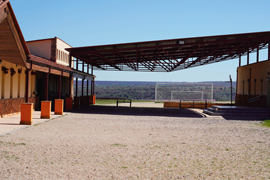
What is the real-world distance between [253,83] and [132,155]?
18172 millimetres

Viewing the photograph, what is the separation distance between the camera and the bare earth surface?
592 cm

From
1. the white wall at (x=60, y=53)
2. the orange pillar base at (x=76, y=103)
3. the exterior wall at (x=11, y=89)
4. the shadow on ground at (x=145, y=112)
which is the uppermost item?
the white wall at (x=60, y=53)

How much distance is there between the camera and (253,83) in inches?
910

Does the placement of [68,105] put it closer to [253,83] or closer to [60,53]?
[60,53]

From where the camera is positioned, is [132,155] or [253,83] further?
[253,83]

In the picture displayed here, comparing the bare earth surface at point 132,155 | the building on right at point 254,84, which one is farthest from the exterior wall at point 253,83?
the bare earth surface at point 132,155

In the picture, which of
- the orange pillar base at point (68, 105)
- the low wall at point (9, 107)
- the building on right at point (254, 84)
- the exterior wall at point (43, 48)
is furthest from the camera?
the exterior wall at point (43, 48)

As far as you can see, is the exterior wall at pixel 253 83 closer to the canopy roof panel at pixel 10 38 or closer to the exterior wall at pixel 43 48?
the canopy roof panel at pixel 10 38

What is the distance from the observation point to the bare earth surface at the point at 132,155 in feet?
19.4

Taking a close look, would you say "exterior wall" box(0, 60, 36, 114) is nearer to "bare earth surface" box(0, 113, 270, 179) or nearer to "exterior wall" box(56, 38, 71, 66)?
"bare earth surface" box(0, 113, 270, 179)

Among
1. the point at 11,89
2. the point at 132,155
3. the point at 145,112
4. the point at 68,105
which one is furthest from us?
the point at 145,112

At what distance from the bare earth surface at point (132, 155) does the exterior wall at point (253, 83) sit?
10.5 metres

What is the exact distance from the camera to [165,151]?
804 centimetres

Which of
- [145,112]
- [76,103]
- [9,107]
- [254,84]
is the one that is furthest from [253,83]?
[9,107]
